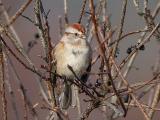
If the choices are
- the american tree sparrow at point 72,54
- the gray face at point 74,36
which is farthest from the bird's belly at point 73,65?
the gray face at point 74,36

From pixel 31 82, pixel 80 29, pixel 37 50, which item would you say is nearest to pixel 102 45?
pixel 80 29

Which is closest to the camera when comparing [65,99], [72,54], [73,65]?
[65,99]

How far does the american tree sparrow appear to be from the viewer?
173 inches

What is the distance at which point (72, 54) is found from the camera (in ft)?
15.0

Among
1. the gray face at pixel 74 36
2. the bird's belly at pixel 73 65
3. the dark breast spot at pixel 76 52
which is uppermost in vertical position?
the gray face at pixel 74 36

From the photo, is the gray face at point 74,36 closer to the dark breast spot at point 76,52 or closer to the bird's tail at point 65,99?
the dark breast spot at point 76,52

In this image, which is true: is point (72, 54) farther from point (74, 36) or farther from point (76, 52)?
point (74, 36)

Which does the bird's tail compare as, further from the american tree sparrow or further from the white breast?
the white breast

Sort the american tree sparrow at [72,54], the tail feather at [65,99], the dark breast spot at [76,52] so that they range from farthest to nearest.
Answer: the dark breast spot at [76,52], the american tree sparrow at [72,54], the tail feather at [65,99]

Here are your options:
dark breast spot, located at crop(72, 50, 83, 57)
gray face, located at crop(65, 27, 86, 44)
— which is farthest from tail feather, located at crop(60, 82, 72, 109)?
gray face, located at crop(65, 27, 86, 44)

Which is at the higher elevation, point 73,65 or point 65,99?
point 73,65

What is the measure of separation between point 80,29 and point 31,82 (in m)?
5.14

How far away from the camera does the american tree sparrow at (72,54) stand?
4.41 m

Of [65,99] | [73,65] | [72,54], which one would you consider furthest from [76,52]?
[65,99]
